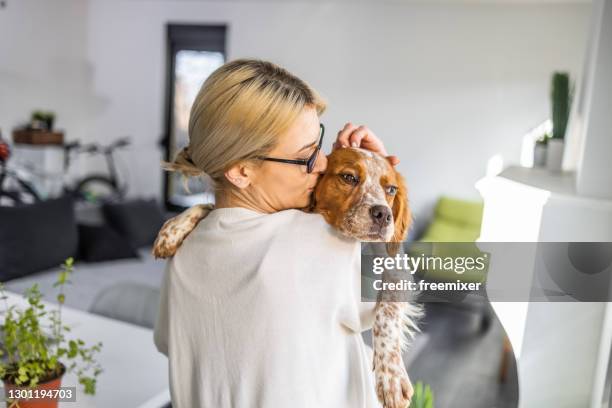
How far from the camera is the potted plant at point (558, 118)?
2.77 meters

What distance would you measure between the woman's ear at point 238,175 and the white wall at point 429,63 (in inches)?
148

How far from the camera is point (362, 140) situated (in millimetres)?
943

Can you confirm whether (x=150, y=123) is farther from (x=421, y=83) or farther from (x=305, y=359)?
(x=305, y=359)

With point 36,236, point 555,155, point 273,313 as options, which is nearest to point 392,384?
point 273,313

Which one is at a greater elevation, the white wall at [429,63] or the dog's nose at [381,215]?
the white wall at [429,63]

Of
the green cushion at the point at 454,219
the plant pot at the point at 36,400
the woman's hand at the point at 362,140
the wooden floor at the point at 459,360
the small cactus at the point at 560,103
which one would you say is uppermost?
the small cactus at the point at 560,103

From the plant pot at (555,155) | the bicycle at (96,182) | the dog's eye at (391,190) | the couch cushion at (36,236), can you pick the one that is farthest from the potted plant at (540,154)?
the bicycle at (96,182)

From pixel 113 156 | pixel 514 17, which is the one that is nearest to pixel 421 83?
pixel 514 17

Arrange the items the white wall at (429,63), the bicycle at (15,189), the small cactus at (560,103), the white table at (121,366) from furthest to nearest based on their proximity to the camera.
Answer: the white wall at (429,63), the bicycle at (15,189), the small cactus at (560,103), the white table at (121,366)

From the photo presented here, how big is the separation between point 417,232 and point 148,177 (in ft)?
11.4

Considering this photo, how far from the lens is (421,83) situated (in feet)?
17.5

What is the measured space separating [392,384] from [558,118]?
8.79 ft

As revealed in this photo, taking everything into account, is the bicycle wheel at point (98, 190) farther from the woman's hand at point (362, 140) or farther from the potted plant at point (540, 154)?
the woman's hand at point (362, 140)

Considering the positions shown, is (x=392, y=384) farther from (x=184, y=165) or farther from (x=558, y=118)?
(x=558, y=118)
